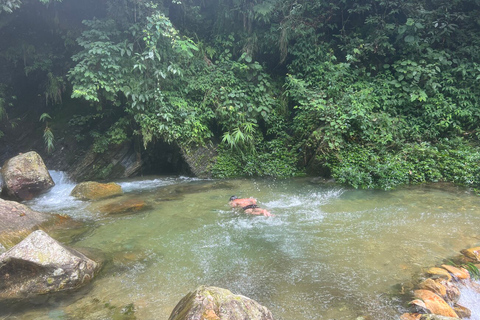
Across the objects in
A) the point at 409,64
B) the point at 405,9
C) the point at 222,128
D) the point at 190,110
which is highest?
the point at 405,9

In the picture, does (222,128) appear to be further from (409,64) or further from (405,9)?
(405,9)

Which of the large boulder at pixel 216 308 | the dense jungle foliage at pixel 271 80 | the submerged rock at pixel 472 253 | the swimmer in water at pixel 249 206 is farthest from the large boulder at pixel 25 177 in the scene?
the submerged rock at pixel 472 253

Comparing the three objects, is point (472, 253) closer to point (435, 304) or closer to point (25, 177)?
point (435, 304)

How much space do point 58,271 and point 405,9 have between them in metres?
12.4

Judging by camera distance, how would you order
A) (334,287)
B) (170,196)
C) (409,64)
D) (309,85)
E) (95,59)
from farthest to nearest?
(309,85) < (409,64) < (95,59) < (170,196) < (334,287)

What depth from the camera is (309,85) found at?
10344 millimetres

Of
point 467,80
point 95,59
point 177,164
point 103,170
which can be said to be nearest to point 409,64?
point 467,80

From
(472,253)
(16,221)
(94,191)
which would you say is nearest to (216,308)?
(472,253)

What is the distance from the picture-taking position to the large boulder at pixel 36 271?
132 inches

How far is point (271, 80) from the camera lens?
→ 11.3m

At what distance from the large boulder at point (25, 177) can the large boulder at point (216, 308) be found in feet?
23.5

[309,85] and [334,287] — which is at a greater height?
[309,85]

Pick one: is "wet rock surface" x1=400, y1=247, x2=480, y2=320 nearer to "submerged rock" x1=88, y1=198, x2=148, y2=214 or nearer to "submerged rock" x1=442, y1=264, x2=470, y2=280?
"submerged rock" x1=442, y1=264, x2=470, y2=280

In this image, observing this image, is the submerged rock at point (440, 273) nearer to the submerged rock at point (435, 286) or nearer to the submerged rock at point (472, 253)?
the submerged rock at point (435, 286)
